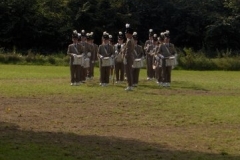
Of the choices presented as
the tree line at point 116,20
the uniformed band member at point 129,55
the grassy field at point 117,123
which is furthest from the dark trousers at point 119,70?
the tree line at point 116,20

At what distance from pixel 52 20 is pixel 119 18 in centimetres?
601

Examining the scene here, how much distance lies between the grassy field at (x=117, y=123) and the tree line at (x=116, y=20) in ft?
99.6

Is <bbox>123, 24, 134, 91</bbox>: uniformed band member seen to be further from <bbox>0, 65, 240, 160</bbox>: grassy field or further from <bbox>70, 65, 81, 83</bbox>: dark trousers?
<bbox>70, 65, 81, 83</bbox>: dark trousers

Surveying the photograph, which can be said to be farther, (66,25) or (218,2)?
(218,2)

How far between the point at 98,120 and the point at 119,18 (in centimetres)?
4073

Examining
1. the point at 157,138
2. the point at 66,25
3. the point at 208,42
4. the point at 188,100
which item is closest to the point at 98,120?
the point at 157,138

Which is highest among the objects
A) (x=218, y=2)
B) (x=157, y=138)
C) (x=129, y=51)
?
(x=218, y=2)

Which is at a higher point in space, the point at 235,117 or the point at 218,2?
the point at 218,2

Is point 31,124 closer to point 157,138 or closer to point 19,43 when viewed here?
point 157,138

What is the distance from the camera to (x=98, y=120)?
15.8 metres

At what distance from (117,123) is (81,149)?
3716mm

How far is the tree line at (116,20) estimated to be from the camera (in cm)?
5494

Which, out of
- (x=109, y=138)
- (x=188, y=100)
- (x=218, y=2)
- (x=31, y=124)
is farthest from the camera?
(x=218, y=2)

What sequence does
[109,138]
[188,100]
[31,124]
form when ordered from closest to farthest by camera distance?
1. [109,138]
2. [31,124]
3. [188,100]
